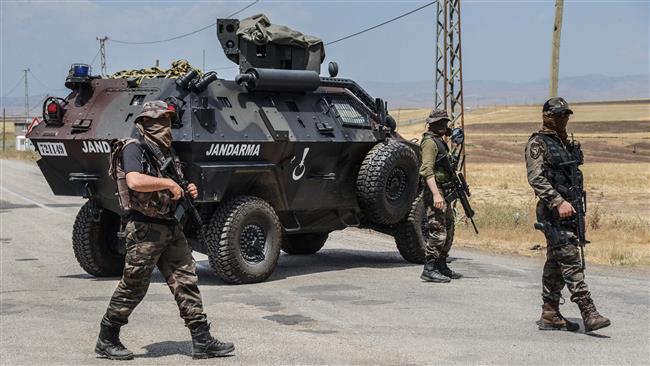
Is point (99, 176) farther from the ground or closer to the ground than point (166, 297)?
farther from the ground

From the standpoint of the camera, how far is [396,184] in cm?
→ 1252

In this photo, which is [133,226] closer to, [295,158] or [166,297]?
[166,297]

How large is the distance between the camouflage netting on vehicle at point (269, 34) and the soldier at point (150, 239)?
18.3 feet

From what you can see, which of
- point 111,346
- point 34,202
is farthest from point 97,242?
point 34,202

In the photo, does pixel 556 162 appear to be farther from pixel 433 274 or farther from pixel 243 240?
pixel 243 240

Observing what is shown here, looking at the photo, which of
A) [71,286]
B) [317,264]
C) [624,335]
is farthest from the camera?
[317,264]

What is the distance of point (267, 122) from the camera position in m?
11.4

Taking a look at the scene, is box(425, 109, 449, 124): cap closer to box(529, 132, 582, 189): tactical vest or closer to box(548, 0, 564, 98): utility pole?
box(529, 132, 582, 189): tactical vest

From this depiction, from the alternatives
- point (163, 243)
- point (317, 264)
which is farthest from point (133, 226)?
point (317, 264)

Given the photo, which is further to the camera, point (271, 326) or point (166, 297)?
point (166, 297)

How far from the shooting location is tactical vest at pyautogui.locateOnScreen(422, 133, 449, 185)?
11.2 meters

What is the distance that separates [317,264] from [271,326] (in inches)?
182

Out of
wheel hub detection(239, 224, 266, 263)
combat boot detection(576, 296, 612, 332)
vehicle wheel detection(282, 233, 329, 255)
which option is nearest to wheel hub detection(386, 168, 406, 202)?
vehicle wheel detection(282, 233, 329, 255)

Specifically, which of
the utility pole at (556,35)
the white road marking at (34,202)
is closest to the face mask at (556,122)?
the utility pole at (556,35)
